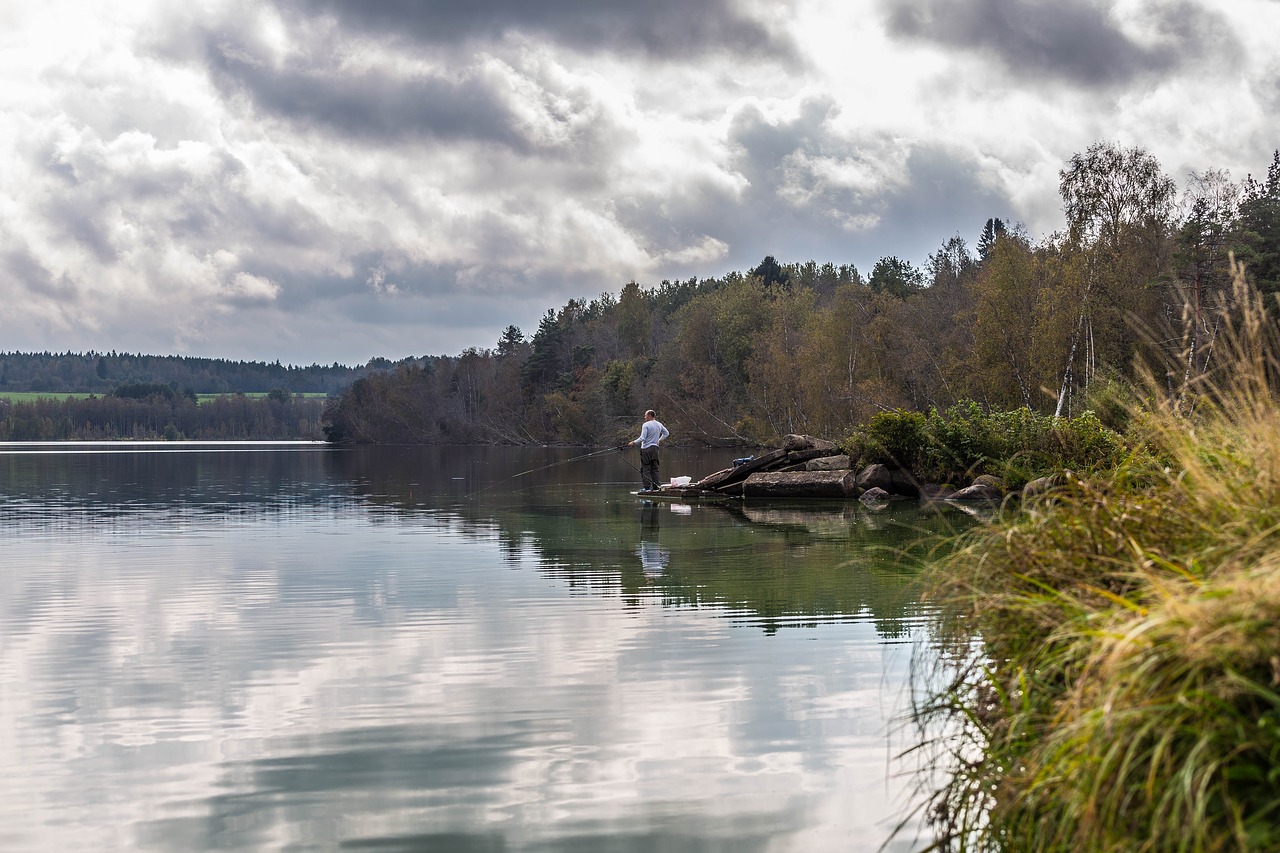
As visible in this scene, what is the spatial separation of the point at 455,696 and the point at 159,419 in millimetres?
181279

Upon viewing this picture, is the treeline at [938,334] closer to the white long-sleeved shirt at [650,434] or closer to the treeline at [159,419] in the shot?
the white long-sleeved shirt at [650,434]

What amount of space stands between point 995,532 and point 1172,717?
1799mm

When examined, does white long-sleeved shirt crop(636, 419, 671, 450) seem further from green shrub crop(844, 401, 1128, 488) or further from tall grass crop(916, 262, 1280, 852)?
tall grass crop(916, 262, 1280, 852)

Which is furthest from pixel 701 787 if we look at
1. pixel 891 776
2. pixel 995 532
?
pixel 995 532

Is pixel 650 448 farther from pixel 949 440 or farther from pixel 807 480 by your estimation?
pixel 949 440

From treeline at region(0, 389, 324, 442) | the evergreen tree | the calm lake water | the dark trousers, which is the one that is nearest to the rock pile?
the dark trousers

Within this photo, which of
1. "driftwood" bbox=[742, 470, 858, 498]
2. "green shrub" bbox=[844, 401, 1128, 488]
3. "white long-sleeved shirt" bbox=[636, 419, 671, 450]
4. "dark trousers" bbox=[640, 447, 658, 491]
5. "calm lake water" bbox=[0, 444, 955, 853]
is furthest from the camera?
"dark trousers" bbox=[640, 447, 658, 491]

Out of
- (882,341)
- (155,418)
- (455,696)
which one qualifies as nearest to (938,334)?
(882,341)

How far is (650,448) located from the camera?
88.9 ft

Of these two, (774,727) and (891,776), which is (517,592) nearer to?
(774,727)

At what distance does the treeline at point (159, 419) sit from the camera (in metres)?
161

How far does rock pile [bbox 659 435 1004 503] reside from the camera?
83.9 ft

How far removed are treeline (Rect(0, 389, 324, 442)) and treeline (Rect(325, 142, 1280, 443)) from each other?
66373 millimetres

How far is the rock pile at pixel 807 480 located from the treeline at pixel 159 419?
144 metres
